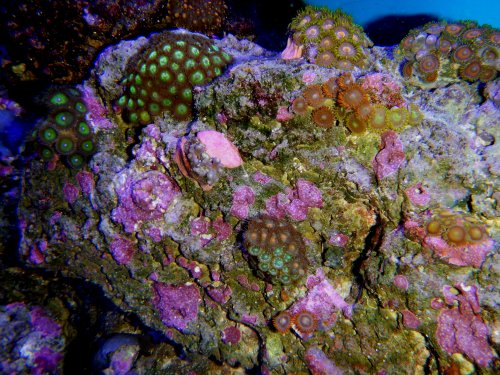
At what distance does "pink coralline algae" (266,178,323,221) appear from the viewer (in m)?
4.45

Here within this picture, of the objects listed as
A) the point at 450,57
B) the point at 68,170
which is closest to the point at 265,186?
the point at 450,57

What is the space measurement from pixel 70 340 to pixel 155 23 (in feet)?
24.1

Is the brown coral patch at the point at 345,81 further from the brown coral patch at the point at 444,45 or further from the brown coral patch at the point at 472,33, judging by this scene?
the brown coral patch at the point at 472,33

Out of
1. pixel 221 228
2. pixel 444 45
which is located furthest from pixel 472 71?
pixel 221 228

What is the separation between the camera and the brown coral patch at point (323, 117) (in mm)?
4047

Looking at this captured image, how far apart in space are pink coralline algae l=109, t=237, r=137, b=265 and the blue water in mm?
8627

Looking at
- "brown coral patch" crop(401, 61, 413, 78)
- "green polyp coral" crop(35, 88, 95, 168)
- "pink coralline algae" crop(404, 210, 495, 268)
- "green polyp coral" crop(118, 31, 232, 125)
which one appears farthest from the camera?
"green polyp coral" crop(35, 88, 95, 168)

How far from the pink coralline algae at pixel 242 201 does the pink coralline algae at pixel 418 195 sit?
7.21 feet

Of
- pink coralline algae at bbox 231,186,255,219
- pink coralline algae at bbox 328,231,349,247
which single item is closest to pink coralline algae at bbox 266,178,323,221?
pink coralline algae at bbox 231,186,255,219

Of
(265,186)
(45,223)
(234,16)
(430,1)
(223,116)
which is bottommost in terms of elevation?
(45,223)

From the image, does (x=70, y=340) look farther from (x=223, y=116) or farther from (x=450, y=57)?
(x=450, y=57)

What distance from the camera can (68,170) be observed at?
5.73 m

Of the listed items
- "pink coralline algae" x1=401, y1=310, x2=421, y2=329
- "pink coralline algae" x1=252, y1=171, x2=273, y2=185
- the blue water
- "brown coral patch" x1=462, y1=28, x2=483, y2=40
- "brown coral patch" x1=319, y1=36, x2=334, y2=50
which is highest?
the blue water

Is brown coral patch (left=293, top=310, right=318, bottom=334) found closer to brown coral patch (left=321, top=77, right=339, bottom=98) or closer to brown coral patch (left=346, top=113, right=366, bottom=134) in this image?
brown coral patch (left=346, top=113, right=366, bottom=134)
